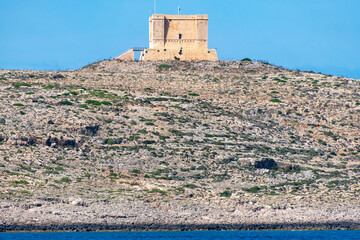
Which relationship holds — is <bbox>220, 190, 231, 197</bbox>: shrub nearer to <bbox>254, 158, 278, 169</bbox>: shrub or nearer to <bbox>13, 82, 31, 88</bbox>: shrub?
<bbox>254, 158, 278, 169</bbox>: shrub

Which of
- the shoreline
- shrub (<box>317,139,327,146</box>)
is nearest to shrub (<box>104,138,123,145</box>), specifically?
the shoreline

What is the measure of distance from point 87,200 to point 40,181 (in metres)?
4.89

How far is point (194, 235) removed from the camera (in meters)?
47.5

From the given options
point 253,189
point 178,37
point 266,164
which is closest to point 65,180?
point 253,189

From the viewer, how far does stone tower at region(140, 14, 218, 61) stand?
84.1 metres

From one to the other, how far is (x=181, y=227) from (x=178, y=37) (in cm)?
3893

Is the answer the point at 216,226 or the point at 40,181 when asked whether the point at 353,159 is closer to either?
the point at 216,226

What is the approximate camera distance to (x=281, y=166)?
60844mm

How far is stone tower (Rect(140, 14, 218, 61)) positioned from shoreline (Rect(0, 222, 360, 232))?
125 feet

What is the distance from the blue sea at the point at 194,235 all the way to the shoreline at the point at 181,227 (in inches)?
10.7

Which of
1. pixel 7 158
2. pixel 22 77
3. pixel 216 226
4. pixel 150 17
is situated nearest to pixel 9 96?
pixel 22 77

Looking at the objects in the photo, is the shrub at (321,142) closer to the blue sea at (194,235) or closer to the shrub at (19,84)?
the blue sea at (194,235)

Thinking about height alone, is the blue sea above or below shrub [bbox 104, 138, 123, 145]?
below

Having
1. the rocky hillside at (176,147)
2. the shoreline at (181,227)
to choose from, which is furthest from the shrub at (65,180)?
the shoreline at (181,227)
